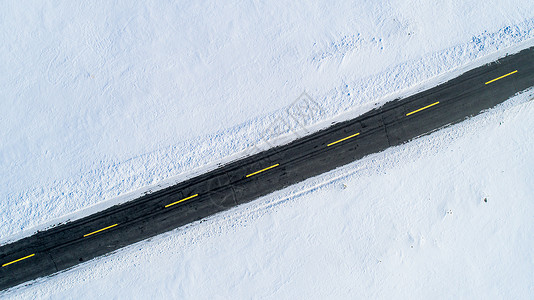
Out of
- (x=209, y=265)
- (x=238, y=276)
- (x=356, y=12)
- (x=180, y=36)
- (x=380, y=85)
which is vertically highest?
(x=180, y=36)

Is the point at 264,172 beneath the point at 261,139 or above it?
beneath

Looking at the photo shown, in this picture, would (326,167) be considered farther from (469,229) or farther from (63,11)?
(63,11)

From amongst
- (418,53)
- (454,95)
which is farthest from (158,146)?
(454,95)

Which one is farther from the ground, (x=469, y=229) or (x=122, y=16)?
(x=122, y=16)
